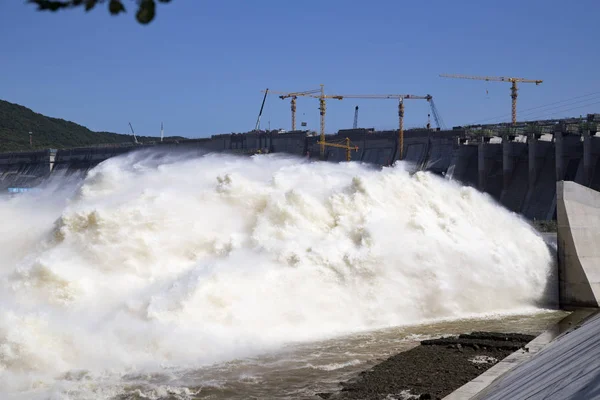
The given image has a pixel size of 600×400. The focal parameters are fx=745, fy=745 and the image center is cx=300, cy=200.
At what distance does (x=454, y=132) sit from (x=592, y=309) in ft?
154

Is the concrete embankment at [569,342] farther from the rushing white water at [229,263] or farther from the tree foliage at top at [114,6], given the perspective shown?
the tree foliage at top at [114,6]

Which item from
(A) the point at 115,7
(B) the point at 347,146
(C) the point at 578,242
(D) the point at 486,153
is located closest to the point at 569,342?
(C) the point at 578,242

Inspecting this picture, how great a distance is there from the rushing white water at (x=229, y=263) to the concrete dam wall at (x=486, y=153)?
26.2 metres

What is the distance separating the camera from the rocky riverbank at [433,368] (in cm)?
1543

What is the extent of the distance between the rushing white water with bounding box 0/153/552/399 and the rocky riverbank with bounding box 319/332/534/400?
366 cm

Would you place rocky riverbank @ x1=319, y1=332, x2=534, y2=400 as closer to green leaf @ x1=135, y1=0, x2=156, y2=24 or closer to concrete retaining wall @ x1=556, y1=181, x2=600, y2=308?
concrete retaining wall @ x1=556, y1=181, x2=600, y2=308

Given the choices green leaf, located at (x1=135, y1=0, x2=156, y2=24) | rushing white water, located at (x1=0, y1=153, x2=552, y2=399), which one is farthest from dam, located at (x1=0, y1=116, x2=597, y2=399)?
green leaf, located at (x1=135, y1=0, x2=156, y2=24)

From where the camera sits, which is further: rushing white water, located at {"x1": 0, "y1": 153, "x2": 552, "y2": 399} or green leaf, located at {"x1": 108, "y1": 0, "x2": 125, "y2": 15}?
rushing white water, located at {"x1": 0, "y1": 153, "x2": 552, "y2": 399}

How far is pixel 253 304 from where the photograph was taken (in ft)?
71.9

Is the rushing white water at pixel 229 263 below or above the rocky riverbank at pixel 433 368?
above

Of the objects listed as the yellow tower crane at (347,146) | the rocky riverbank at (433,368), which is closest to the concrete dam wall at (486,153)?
the yellow tower crane at (347,146)

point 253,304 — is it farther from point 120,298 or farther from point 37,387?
point 37,387

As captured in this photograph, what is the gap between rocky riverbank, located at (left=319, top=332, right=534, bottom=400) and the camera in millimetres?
15430

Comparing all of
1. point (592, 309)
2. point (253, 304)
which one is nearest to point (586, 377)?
point (253, 304)
